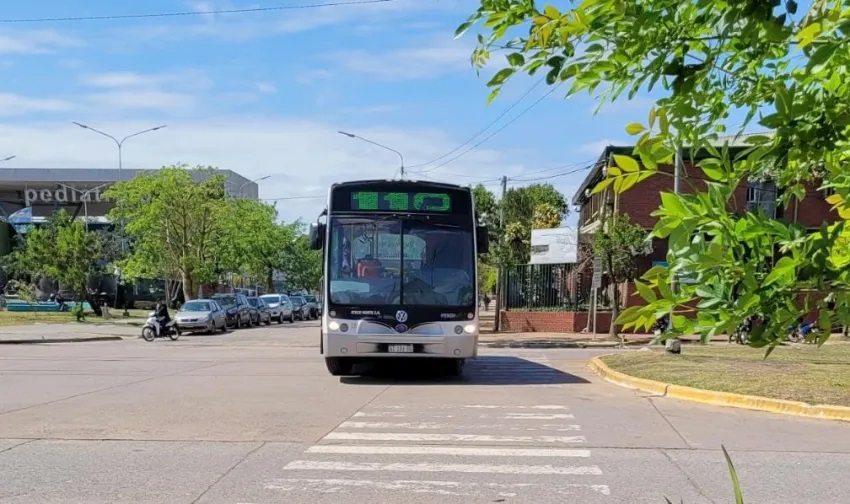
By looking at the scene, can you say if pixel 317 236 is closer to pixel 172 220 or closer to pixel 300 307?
pixel 172 220

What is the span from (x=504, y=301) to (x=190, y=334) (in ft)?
47.5

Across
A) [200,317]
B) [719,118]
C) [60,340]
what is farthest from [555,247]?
[719,118]

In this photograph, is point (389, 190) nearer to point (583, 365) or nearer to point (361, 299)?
point (361, 299)

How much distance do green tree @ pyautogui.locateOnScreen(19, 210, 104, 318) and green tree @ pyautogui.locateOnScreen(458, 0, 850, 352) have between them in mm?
38762

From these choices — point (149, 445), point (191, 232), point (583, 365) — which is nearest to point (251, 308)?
point (191, 232)

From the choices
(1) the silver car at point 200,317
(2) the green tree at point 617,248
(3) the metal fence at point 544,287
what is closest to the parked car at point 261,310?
(1) the silver car at point 200,317

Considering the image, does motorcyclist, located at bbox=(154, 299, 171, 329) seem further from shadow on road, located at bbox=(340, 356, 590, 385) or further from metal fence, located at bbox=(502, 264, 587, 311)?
metal fence, located at bbox=(502, 264, 587, 311)

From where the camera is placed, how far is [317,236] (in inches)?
520

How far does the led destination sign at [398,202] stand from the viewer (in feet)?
42.9

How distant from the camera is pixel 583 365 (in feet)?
56.9

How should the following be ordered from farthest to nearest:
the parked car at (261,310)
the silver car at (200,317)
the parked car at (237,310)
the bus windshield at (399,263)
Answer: the parked car at (261,310), the parked car at (237,310), the silver car at (200,317), the bus windshield at (399,263)

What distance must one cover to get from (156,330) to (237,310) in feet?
33.3

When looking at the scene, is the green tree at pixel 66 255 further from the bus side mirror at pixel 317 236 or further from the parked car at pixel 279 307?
the bus side mirror at pixel 317 236

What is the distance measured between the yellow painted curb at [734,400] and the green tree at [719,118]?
8654 millimetres
